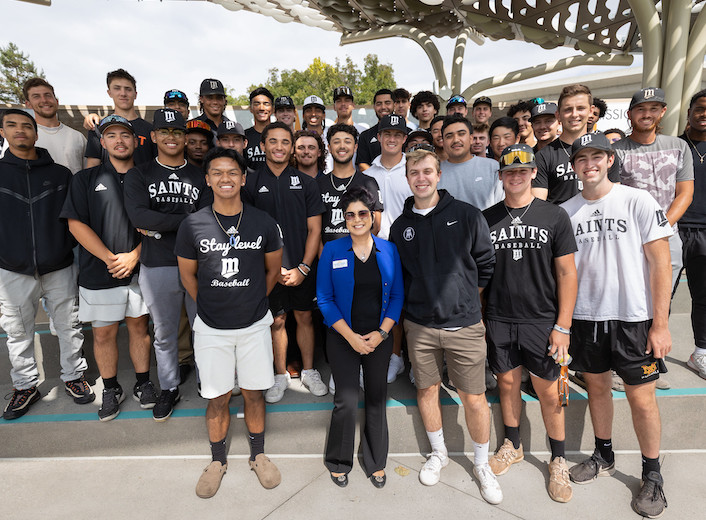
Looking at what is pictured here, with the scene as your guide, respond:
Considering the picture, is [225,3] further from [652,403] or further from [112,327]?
[652,403]

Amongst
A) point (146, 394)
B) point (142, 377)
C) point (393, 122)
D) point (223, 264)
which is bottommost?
point (146, 394)

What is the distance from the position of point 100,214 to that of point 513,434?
3.92 m

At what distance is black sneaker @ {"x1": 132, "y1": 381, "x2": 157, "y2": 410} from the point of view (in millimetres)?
3377

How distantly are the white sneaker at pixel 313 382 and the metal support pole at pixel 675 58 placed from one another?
10487 millimetres

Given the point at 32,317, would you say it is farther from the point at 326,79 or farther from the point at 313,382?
the point at 326,79

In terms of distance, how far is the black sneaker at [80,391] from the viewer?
351cm

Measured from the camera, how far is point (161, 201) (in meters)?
3.17

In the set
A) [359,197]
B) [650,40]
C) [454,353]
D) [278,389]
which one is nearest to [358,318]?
[454,353]

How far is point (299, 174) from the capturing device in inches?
138

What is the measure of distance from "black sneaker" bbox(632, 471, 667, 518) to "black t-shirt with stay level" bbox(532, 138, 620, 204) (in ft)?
7.39

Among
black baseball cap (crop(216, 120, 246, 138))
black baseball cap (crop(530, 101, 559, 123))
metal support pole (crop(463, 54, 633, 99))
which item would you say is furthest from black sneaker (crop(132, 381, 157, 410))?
metal support pole (crop(463, 54, 633, 99))

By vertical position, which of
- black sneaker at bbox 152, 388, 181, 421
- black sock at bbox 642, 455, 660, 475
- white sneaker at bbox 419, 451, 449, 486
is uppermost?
black sneaker at bbox 152, 388, 181, 421

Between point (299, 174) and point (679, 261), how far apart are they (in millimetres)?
3616

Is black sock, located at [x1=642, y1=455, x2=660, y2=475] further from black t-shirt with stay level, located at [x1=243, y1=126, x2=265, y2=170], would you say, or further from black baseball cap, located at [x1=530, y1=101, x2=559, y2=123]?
black t-shirt with stay level, located at [x1=243, y1=126, x2=265, y2=170]
